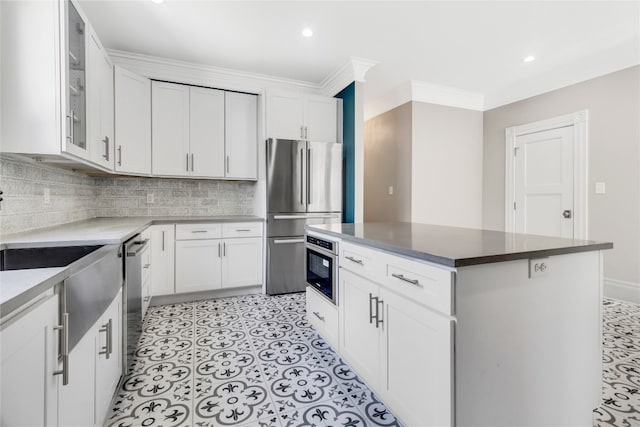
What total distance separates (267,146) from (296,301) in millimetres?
1756

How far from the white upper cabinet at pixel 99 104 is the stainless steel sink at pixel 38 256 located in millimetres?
871

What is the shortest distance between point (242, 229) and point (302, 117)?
5.01ft

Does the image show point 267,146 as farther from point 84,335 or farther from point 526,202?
point 526,202

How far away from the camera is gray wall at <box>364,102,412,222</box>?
456 cm

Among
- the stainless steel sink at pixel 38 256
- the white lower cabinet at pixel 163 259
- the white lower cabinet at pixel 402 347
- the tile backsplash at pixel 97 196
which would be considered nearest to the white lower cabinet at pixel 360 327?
the white lower cabinet at pixel 402 347

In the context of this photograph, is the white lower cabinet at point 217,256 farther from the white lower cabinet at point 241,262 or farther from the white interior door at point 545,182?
the white interior door at point 545,182

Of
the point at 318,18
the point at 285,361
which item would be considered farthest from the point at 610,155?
the point at 285,361

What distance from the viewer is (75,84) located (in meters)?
1.86

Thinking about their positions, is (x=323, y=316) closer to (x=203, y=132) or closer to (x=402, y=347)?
(x=402, y=347)

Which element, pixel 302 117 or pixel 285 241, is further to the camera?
pixel 302 117

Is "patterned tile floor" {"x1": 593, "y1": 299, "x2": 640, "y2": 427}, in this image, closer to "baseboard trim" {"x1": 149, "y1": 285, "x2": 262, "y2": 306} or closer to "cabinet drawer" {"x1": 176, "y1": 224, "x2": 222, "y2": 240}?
"baseboard trim" {"x1": 149, "y1": 285, "x2": 262, "y2": 306}

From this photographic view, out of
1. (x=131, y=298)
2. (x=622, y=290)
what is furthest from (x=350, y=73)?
(x=622, y=290)

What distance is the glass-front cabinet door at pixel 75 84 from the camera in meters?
1.68

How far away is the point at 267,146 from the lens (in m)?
3.52
